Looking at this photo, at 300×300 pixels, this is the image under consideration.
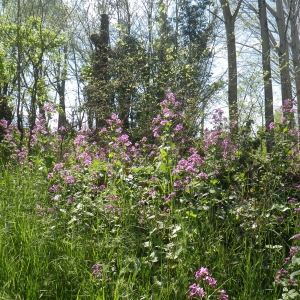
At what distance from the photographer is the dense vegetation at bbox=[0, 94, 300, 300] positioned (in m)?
2.25

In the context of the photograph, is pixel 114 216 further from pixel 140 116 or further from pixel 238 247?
pixel 140 116

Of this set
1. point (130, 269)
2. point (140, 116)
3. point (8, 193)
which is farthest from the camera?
point (140, 116)

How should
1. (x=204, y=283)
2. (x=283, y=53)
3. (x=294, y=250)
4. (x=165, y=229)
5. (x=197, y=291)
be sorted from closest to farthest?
(x=197, y=291)
(x=204, y=283)
(x=294, y=250)
(x=165, y=229)
(x=283, y=53)

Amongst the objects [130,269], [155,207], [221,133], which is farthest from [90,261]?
[221,133]

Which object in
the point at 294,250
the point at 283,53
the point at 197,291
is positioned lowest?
the point at 197,291

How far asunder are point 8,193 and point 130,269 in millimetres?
1701

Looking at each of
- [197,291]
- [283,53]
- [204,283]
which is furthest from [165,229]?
[283,53]

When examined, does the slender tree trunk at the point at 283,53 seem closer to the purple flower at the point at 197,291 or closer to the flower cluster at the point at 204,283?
the flower cluster at the point at 204,283

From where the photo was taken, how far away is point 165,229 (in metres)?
2.80

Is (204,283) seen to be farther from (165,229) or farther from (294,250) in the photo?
(165,229)

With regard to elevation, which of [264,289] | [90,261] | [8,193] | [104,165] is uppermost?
[104,165]

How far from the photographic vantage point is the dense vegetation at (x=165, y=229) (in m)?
2.25

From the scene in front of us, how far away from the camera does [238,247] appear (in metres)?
2.61

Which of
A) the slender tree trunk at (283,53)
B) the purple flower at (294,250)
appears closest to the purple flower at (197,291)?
the purple flower at (294,250)
